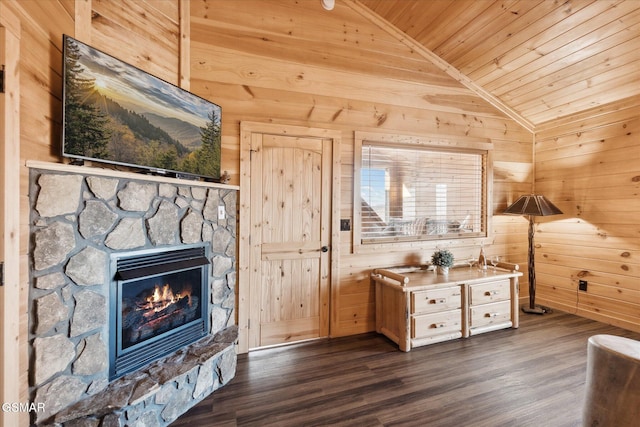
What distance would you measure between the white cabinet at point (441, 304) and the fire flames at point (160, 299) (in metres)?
1.93

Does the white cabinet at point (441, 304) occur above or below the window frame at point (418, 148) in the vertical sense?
below

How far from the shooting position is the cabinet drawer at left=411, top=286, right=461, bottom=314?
2.69 m

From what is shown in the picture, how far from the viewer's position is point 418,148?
3311mm

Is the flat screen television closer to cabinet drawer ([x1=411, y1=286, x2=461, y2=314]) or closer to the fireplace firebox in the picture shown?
the fireplace firebox

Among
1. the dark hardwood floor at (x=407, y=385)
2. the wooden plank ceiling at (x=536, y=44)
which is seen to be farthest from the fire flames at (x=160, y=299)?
the wooden plank ceiling at (x=536, y=44)

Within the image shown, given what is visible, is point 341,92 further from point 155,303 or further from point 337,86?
point 155,303

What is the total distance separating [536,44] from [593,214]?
2.14 metres

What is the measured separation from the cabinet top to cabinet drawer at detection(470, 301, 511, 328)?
0.96ft

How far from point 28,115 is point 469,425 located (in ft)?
9.86

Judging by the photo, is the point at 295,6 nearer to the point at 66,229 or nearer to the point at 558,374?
the point at 66,229

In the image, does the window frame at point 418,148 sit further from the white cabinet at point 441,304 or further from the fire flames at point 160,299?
the fire flames at point 160,299

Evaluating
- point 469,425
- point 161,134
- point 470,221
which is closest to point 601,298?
point 470,221

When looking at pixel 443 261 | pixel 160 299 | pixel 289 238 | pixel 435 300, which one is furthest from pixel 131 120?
pixel 443 261

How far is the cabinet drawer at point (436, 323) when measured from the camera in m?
2.70
